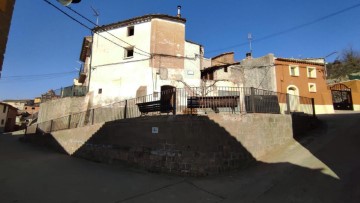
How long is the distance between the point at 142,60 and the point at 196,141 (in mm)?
11169

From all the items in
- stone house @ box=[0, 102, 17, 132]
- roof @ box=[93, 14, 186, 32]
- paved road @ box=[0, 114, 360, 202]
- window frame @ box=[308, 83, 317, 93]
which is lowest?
paved road @ box=[0, 114, 360, 202]

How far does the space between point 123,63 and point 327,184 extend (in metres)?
15.8

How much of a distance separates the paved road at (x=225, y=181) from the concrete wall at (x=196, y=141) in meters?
0.43

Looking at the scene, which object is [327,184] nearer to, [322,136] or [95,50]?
[322,136]

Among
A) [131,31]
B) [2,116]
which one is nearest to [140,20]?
[131,31]

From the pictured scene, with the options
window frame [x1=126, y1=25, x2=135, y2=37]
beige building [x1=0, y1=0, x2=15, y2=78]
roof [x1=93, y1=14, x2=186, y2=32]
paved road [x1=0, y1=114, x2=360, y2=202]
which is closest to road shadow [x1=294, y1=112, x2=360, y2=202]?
paved road [x1=0, y1=114, x2=360, y2=202]

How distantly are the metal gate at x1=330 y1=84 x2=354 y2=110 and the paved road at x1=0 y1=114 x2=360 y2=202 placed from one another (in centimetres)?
1776

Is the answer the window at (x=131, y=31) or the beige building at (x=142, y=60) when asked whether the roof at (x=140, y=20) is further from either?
the window at (x=131, y=31)

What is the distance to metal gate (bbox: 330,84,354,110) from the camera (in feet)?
83.4

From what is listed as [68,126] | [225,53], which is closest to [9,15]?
[68,126]

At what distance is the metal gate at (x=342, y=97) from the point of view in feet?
83.4

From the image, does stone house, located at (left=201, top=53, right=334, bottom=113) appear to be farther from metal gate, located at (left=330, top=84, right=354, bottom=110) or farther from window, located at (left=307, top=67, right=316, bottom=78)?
metal gate, located at (left=330, top=84, right=354, bottom=110)

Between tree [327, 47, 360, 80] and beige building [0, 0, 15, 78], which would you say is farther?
tree [327, 47, 360, 80]

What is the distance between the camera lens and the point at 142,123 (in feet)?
33.0
